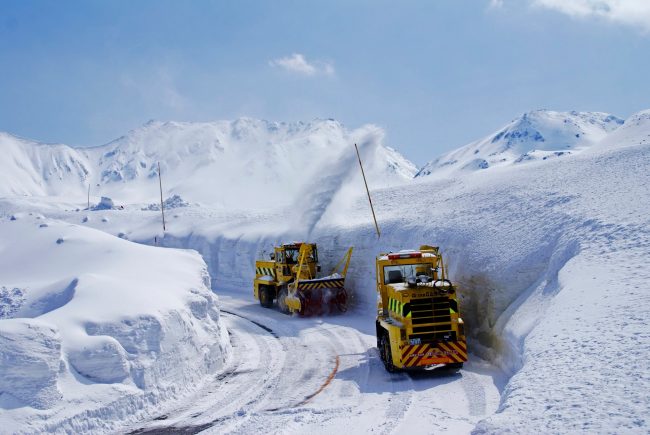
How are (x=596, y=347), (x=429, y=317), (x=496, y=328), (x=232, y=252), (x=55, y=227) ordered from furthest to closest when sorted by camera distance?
(x=232, y=252)
(x=55, y=227)
(x=496, y=328)
(x=429, y=317)
(x=596, y=347)

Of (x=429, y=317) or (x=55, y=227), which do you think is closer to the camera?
(x=429, y=317)

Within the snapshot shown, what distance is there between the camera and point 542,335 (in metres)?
10.4

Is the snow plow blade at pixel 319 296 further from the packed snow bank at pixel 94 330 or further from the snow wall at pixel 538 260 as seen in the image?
the packed snow bank at pixel 94 330

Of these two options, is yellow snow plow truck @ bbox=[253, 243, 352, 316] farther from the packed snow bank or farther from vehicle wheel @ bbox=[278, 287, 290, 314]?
the packed snow bank

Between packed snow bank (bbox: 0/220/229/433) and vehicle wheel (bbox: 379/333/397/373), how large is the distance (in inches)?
176

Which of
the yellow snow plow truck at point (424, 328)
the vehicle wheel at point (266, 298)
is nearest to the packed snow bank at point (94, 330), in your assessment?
the yellow snow plow truck at point (424, 328)

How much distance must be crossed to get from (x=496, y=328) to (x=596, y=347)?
563 centimetres

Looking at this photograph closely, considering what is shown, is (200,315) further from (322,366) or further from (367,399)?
(367,399)

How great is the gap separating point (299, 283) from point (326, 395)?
1115 cm

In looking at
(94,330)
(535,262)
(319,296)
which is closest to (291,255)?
(319,296)

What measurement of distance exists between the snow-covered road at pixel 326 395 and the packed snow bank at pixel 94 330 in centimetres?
75

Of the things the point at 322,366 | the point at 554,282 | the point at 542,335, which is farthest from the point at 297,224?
the point at 542,335

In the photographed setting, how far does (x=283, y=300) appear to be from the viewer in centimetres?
2497

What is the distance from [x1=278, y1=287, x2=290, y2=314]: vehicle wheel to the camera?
24591 millimetres
